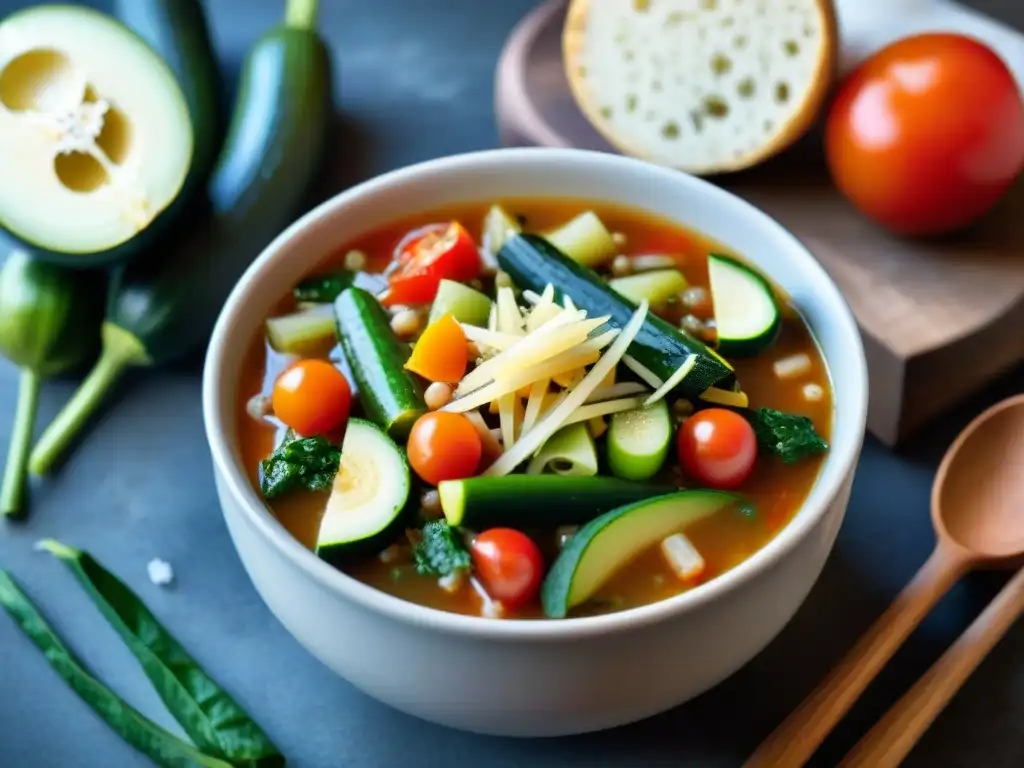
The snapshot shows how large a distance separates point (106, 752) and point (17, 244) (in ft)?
2.43

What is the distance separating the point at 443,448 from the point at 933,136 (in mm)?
950

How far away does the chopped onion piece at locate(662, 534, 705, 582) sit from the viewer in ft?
4.05

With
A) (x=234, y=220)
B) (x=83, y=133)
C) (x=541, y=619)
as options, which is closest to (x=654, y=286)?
(x=541, y=619)

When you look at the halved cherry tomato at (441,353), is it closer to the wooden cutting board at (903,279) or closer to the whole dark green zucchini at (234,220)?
the whole dark green zucchini at (234,220)

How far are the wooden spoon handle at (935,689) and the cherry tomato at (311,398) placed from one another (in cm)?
74

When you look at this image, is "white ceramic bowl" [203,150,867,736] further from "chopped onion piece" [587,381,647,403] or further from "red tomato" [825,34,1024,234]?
"red tomato" [825,34,1024,234]

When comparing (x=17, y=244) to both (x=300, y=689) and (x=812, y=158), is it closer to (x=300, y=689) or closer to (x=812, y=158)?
(x=300, y=689)

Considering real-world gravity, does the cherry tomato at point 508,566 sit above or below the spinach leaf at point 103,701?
above

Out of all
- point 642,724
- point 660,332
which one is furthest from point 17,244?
point 642,724

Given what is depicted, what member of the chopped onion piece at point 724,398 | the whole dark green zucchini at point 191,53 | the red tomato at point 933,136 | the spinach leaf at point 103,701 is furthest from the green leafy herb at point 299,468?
the red tomato at point 933,136

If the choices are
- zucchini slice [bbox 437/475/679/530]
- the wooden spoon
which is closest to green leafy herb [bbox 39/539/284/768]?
zucchini slice [bbox 437/475/679/530]

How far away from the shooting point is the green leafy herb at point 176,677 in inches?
52.6

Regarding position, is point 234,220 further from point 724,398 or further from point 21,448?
point 724,398

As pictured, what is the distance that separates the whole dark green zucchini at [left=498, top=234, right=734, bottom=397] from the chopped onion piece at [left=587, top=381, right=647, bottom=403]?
0.03 m
